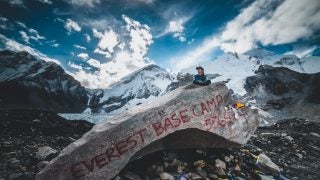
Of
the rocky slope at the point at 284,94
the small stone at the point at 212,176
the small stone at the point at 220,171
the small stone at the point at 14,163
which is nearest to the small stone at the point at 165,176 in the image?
the small stone at the point at 212,176

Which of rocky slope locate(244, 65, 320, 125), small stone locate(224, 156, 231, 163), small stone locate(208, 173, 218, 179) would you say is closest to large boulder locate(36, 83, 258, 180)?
small stone locate(224, 156, 231, 163)

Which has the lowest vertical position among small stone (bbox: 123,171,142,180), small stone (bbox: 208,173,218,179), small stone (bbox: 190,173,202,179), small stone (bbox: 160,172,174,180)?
small stone (bbox: 208,173,218,179)

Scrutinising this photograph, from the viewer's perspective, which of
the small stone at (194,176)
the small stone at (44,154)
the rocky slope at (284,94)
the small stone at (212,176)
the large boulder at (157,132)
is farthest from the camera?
the rocky slope at (284,94)

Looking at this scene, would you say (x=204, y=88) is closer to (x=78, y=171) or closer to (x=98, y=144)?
(x=98, y=144)

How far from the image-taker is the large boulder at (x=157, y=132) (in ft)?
18.9

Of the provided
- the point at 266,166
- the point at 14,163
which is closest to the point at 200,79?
the point at 266,166

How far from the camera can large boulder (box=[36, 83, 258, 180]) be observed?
5770 millimetres

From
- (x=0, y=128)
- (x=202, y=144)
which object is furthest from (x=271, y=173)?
(x=0, y=128)

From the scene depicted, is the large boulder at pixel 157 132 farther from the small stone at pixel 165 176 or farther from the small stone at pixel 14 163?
the small stone at pixel 14 163

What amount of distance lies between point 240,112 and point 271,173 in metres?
2.32

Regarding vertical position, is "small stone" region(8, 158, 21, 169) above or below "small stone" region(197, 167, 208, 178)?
above

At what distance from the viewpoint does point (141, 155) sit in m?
6.79

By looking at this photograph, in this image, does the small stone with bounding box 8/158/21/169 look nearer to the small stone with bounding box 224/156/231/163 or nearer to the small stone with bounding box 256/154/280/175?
the small stone with bounding box 224/156/231/163

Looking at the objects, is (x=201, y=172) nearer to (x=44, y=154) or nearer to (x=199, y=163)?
(x=199, y=163)
